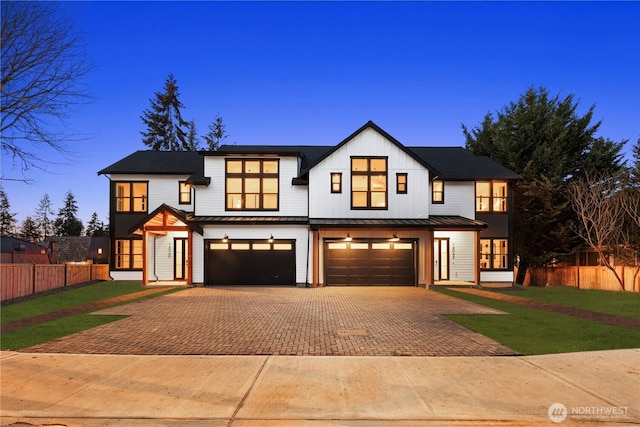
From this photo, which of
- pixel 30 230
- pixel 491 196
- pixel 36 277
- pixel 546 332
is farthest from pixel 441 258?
pixel 30 230

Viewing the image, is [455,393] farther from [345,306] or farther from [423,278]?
[423,278]

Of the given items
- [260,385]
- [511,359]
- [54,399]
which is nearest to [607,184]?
[511,359]

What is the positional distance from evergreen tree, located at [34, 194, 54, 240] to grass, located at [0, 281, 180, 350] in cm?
9102

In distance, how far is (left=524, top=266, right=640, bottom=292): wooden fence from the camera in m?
21.7

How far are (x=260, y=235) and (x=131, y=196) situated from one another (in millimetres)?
9383

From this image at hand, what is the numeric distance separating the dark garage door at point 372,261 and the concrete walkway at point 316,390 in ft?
45.7

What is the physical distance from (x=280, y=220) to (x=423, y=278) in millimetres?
8251

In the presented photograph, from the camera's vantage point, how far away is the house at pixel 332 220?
21438mm

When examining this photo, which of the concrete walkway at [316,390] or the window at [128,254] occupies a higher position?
the window at [128,254]

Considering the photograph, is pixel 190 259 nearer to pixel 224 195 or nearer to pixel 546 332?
pixel 224 195

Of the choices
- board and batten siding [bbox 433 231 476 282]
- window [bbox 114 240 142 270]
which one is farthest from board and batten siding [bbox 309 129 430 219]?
window [bbox 114 240 142 270]

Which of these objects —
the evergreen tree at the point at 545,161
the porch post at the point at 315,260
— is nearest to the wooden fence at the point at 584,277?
the evergreen tree at the point at 545,161

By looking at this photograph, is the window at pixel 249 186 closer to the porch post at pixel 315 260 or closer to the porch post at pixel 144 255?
the porch post at pixel 315 260

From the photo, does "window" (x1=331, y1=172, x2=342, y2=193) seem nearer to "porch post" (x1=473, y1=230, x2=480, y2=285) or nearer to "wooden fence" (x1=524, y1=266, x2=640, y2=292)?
"porch post" (x1=473, y1=230, x2=480, y2=285)
